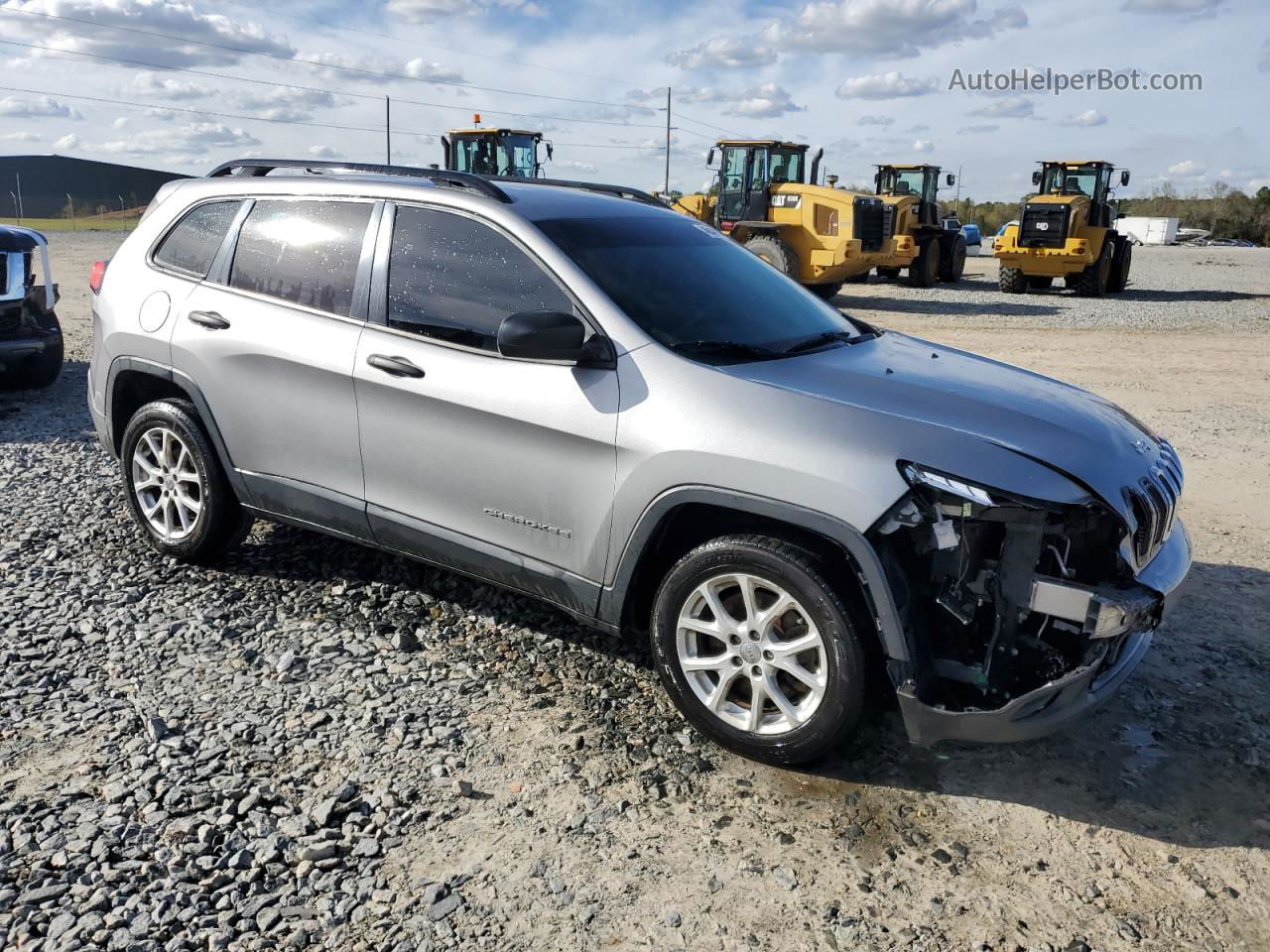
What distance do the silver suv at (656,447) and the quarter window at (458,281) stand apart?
0.01 meters

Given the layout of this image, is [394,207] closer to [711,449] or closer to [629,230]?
[629,230]

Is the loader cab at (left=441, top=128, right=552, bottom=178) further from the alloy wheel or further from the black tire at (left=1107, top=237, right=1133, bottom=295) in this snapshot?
the alloy wheel

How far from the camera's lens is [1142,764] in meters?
3.49

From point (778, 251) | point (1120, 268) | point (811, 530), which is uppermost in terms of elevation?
point (778, 251)

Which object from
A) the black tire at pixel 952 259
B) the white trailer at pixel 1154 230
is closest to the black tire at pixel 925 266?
the black tire at pixel 952 259

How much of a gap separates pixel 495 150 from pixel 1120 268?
14810 mm

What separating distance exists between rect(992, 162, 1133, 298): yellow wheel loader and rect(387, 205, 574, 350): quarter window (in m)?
21.1

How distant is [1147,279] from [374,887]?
32.8 m

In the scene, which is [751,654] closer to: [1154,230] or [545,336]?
[545,336]

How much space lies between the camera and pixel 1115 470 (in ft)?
10.8

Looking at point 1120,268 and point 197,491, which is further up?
point 1120,268

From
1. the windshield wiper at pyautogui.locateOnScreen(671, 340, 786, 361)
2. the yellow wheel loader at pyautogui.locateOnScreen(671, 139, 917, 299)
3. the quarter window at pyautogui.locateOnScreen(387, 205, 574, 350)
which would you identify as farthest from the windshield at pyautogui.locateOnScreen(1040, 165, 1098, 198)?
the quarter window at pyautogui.locateOnScreen(387, 205, 574, 350)

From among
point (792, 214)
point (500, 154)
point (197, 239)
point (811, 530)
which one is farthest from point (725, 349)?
point (500, 154)

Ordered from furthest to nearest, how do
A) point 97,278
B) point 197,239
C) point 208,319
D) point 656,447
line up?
point 97,278, point 197,239, point 208,319, point 656,447
